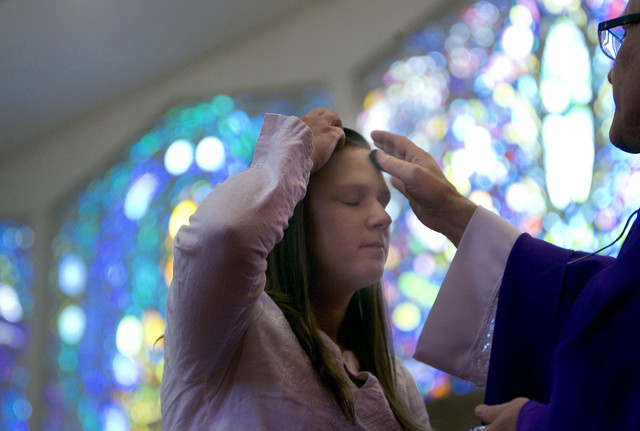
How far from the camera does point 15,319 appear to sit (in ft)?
16.0

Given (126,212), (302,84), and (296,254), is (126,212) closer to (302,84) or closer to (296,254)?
(302,84)

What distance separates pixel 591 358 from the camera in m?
1.13

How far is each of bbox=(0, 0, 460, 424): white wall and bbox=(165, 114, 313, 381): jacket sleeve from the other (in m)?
3.37

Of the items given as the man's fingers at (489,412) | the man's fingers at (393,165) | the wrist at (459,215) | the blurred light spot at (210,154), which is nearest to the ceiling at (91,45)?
the blurred light spot at (210,154)

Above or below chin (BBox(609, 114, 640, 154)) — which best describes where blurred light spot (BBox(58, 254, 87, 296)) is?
below

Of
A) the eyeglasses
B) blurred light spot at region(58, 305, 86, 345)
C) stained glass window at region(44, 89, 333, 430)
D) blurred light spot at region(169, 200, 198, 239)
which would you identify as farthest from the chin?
blurred light spot at region(58, 305, 86, 345)

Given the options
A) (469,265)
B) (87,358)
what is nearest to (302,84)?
(87,358)

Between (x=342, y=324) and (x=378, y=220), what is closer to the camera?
(x=378, y=220)

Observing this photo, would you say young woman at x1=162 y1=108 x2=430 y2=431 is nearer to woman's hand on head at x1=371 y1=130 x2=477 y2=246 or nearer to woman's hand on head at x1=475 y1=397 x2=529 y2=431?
woman's hand on head at x1=371 y1=130 x2=477 y2=246

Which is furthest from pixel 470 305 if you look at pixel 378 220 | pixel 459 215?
pixel 378 220

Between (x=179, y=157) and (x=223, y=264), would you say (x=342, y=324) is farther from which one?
(x=179, y=157)

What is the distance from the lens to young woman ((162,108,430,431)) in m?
1.40

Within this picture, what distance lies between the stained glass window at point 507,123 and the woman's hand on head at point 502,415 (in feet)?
9.74

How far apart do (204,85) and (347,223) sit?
132 inches
